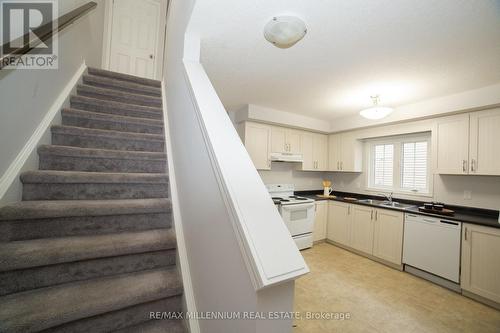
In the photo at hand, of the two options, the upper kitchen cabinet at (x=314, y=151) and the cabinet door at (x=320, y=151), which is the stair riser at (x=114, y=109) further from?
the cabinet door at (x=320, y=151)

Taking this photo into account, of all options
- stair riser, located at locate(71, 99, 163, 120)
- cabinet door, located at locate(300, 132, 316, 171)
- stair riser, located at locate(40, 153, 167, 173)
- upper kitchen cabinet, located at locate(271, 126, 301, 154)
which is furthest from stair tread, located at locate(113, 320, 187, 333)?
cabinet door, located at locate(300, 132, 316, 171)

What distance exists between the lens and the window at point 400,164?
129 inches

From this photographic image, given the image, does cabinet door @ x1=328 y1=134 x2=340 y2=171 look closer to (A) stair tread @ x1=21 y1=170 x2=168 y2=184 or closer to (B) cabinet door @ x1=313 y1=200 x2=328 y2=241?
(B) cabinet door @ x1=313 y1=200 x2=328 y2=241

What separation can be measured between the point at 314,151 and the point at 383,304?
2825 millimetres

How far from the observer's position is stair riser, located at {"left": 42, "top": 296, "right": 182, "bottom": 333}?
0.92 m

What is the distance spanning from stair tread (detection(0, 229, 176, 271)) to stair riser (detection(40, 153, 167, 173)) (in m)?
0.59

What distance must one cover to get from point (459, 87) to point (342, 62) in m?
1.68

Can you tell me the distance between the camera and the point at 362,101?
303cm

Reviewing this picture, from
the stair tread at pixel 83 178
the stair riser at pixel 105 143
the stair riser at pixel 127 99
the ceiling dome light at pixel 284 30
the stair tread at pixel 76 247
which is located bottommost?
the stair tread at pixel 76 247

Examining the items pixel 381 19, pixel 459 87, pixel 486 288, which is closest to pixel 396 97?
pixel 459 87

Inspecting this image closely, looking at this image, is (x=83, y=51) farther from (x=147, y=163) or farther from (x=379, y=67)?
(x=379, y=67)

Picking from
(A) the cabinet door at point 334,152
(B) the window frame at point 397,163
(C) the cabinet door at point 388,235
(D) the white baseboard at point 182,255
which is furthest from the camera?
(A) the cabinet door at point 334,152

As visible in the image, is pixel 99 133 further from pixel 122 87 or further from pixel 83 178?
pixel 122 87

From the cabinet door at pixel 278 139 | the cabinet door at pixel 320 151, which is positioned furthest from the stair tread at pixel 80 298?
the cabinet door at pixel 320 151
